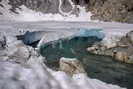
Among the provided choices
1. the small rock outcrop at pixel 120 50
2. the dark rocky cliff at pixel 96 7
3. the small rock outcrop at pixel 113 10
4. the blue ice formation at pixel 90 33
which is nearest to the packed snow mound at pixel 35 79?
the small rock outcrop at pixel 120 50

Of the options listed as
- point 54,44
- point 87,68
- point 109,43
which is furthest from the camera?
point 54,44

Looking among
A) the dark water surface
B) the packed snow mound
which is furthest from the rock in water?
the packed snow mound

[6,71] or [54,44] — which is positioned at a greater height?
[6,71]

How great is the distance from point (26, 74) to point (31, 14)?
47167mm

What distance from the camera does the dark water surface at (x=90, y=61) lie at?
15.5 m

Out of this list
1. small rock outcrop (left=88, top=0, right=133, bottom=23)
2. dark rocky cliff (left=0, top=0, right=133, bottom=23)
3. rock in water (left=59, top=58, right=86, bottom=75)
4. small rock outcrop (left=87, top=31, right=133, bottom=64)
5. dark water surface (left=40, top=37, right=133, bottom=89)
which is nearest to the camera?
rock in water (left=59, top=58, right=86, bottom=75)

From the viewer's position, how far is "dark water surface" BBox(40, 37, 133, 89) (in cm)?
1550

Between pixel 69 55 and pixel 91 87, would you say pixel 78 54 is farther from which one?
pixel 91 87

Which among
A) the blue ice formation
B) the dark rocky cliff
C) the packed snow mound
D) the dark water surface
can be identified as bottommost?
the dark water surface

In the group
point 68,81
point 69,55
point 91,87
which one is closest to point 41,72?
point 68,81

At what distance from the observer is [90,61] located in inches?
776

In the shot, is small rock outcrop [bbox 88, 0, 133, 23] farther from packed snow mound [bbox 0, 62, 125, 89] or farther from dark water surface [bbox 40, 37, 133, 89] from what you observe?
packed snow mound [bbox 0, 62, 125, 89]

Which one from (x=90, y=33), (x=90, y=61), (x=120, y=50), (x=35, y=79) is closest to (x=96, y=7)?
(x=90, y=33)

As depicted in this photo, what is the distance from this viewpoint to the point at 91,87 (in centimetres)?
355
